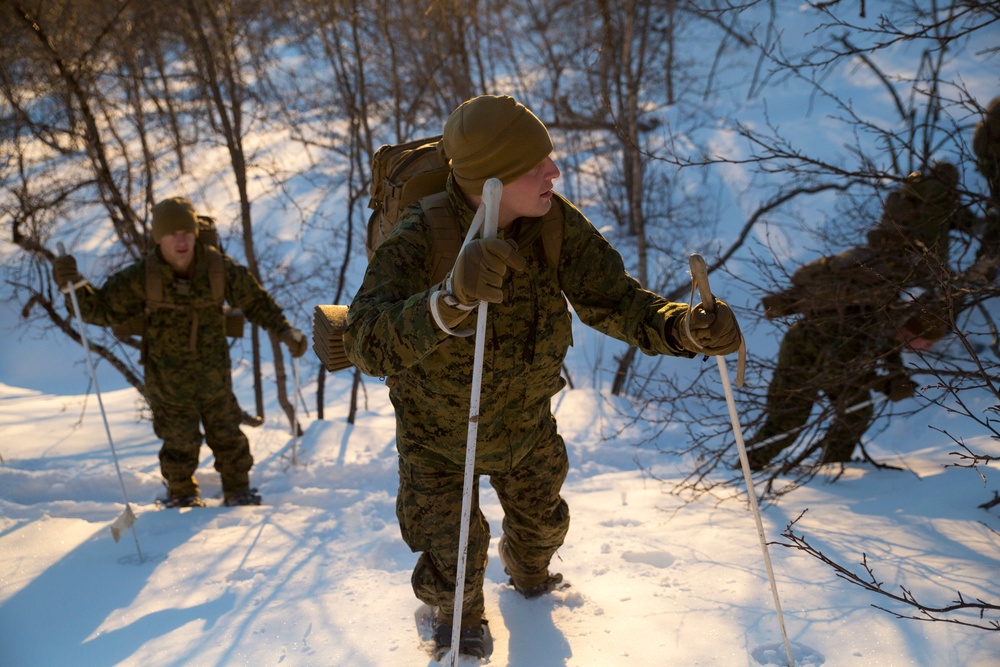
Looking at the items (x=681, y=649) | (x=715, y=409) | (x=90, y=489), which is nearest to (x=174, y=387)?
(x=90, y=489)

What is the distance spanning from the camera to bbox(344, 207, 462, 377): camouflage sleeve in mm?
2279

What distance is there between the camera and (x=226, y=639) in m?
3.23

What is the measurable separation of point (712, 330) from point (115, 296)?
4.04 meters

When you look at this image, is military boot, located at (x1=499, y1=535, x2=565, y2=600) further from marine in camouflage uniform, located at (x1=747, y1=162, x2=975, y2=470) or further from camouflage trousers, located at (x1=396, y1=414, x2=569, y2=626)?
marine in camouflage uniform, located at (x1=747, y1=162, x2=975, y2=470)

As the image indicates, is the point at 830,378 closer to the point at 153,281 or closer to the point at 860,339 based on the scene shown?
the point at 860,339

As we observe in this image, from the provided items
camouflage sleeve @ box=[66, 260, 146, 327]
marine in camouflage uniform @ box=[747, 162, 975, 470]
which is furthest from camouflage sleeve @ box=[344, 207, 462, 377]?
camouflage sleeve @ box=[66, 260, 146, 327]

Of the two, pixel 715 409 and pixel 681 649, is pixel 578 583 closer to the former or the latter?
pixel 681 649

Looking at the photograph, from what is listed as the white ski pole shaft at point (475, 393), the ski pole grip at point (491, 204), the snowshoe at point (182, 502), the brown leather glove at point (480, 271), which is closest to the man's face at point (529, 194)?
the white ski pole shaft at point (475, 393)

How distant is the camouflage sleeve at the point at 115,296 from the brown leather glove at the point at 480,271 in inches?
143

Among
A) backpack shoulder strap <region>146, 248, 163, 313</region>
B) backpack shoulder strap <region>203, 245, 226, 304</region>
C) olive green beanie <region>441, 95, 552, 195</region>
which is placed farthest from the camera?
backpack shoulder strap <region>203, 245, 226, 304</region>

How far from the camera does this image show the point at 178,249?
509 centimetres

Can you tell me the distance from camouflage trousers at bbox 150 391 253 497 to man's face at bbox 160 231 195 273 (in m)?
0.92

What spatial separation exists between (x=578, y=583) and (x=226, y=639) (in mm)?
1484

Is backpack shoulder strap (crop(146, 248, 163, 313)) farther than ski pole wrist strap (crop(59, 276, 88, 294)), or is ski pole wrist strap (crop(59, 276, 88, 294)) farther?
backpack shoulder strap (crop(146, 248, 163, 313))
